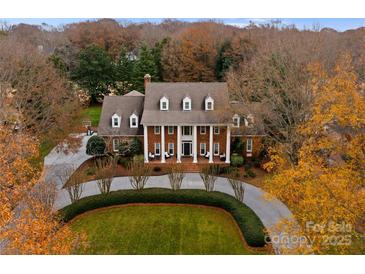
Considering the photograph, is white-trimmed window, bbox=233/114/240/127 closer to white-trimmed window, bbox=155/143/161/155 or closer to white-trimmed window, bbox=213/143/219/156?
white-trimmed window, bbox=213/143/219/156

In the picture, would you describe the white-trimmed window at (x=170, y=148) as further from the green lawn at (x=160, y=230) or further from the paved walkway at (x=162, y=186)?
the green lawn at (x=160, y=230)

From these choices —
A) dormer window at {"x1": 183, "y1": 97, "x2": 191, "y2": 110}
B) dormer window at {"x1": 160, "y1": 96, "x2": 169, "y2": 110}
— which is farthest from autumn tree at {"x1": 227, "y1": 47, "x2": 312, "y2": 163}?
dormer window at {"x1": 160, "y1": 96, "x2": 169, "y2": 110}

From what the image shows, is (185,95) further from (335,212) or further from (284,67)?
(335,212)

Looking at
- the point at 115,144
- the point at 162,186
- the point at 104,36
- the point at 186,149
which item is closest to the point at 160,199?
the point at 162,186

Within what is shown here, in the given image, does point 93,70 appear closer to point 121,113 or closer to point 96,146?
point 121,113

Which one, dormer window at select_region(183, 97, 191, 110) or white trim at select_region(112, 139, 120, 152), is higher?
dormer window at select_region(183, 97, 191, 110)
